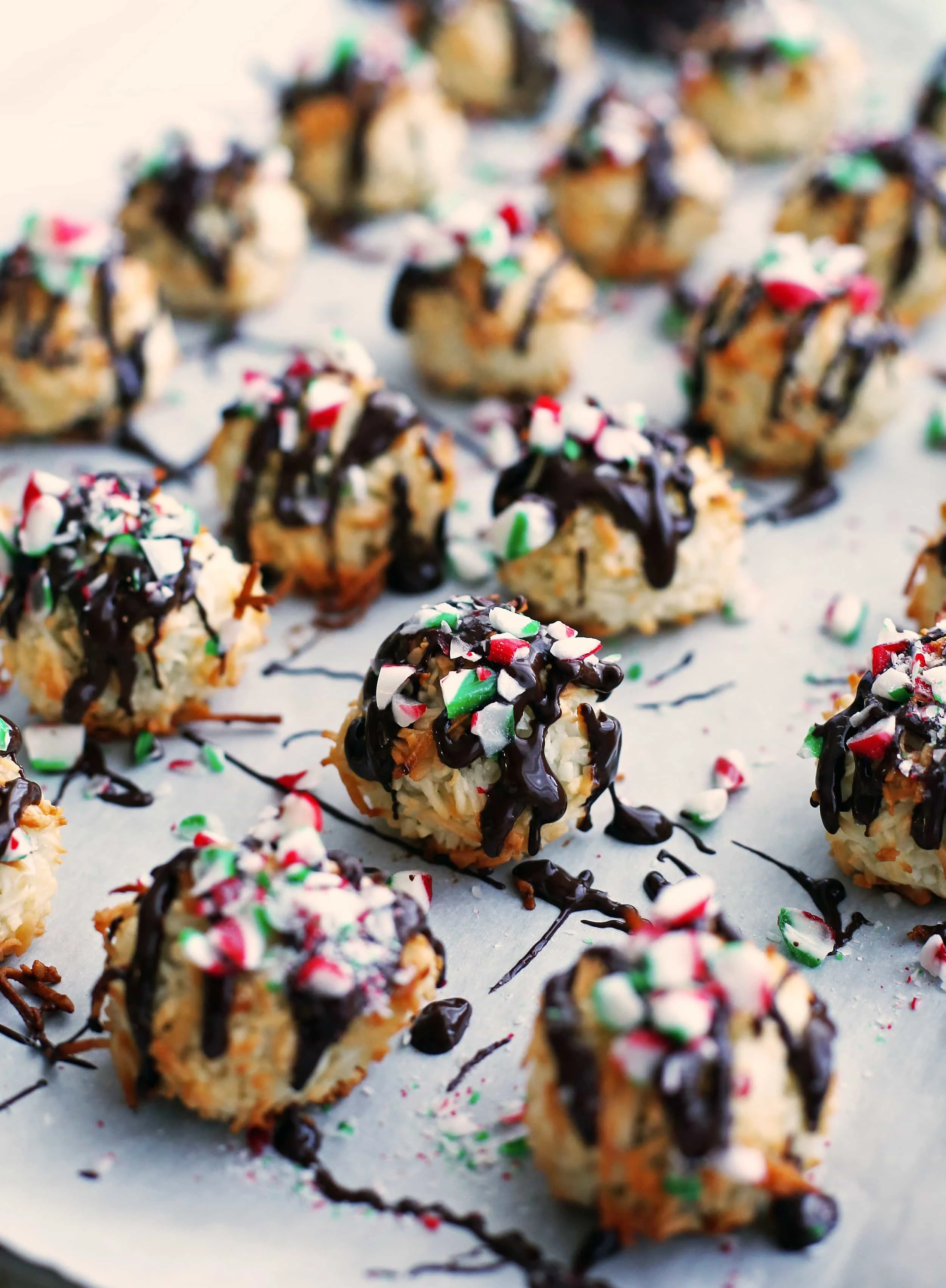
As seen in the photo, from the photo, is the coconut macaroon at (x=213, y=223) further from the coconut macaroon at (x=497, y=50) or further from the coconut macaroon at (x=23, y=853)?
the coconut macaroon at (x=23, y=853)

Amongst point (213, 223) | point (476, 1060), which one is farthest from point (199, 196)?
→ point (476, 1060)

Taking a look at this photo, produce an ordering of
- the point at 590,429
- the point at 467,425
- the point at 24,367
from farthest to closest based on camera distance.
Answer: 1. the point at 467,425
2. the point at 24,367
3. the point at 590,429

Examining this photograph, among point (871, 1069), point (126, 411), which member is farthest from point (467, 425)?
point (871, 1069)

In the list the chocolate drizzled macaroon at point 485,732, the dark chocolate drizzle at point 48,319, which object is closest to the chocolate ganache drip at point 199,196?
the dark chocolate drizzle at point 48,319

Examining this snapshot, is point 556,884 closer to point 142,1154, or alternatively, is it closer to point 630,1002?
point 630,1002

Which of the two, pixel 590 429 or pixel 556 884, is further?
pixel 590 429
